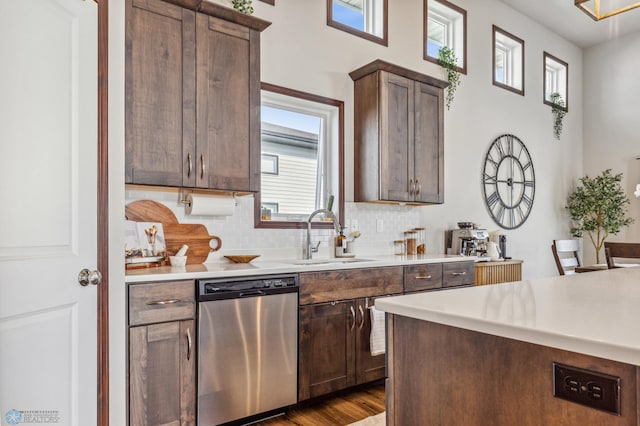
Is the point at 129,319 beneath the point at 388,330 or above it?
beneath

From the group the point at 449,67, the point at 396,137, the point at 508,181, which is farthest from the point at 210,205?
the point at 508,181

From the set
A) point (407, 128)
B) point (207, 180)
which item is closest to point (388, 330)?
point (207, 180)

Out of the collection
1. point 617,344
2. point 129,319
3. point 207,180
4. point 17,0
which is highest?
point 17,0

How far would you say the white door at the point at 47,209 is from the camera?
1.56 metres

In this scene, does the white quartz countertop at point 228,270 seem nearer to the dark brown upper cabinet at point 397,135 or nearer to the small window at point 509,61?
the dark brown upper cabinet at point 397,135

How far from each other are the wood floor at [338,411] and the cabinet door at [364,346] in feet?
0.38

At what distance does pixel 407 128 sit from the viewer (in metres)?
3.70

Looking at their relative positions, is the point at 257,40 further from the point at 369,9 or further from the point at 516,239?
the point at 516,239

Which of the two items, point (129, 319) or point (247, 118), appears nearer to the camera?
point (129, 319)

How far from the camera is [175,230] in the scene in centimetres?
279

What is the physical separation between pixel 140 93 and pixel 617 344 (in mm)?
2393

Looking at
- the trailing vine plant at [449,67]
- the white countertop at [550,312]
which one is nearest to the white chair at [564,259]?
the trailing vine plant at [449,67]

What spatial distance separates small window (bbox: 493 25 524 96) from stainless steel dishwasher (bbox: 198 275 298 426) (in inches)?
167

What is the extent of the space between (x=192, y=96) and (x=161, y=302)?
1213 mm
